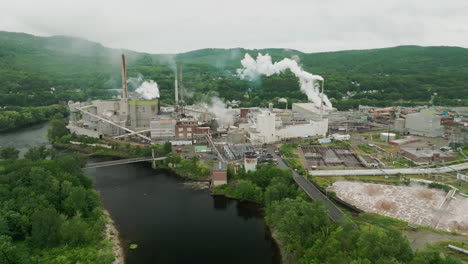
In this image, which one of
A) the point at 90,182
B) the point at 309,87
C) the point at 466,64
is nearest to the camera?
the point at 90,182

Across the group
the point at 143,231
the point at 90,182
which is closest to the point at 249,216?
the point at 143,231

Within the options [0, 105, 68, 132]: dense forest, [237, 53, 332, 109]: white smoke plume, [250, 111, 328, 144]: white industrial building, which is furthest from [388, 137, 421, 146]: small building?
[0, 105, 68, 132]: dense forest

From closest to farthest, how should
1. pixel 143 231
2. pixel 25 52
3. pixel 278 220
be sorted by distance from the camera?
pixel 278 220 → pixel 143 231 → pixel 25 52

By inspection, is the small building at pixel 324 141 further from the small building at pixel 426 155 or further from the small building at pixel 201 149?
the small building at pixel 201 149

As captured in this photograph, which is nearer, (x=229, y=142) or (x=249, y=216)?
(x=249, y=216)

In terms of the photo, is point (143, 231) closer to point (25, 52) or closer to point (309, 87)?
point (309, 87)

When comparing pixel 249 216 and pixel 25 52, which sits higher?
pixel 25 52

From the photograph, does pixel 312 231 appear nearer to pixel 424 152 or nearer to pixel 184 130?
pixel 424 152

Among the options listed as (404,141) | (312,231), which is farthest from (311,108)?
(312,231)
